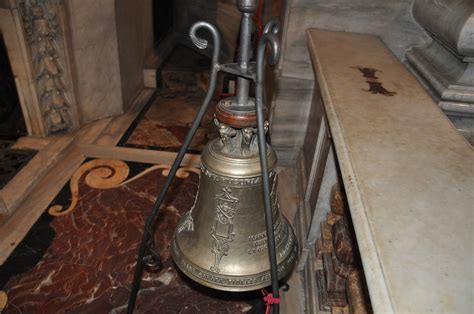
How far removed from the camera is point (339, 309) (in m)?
1.39

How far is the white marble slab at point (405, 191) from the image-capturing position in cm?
54

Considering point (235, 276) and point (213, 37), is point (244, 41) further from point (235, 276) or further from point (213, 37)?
point (235, 276)

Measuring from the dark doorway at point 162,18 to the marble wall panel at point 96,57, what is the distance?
1.01 metres

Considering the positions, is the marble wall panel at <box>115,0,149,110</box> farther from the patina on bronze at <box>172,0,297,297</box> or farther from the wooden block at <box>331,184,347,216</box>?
the patina on bronze at <box>172,0,297,297</box>

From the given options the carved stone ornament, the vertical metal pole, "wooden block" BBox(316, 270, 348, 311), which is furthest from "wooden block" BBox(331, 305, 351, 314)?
the carved stone ornament

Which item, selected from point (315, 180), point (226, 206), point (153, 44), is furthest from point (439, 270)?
point (153, 44)

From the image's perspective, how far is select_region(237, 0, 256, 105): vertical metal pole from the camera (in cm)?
69

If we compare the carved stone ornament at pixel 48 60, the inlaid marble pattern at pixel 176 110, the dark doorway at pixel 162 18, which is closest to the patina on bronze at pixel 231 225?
the inlaid marble pattern at pixel 176 110

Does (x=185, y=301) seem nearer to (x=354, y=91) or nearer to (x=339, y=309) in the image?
(x=339, y=309)

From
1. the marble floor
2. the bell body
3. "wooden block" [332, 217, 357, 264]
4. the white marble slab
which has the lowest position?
the marble floor

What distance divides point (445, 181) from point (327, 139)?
0.77 meters

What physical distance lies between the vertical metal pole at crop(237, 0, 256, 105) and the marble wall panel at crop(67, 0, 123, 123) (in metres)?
2.00

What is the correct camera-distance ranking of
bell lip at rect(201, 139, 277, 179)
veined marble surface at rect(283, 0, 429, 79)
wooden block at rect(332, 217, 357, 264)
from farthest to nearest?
1. veined marble surface at rect(283, 0, 429, 79)
2. wooden block at rect(332, 217, 357, 264)
3. bell lip at rect(201, 139, 277, 179)

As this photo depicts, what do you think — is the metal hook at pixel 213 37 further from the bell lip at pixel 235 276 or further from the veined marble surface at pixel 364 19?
the veined marble surface at pixel 364 19
